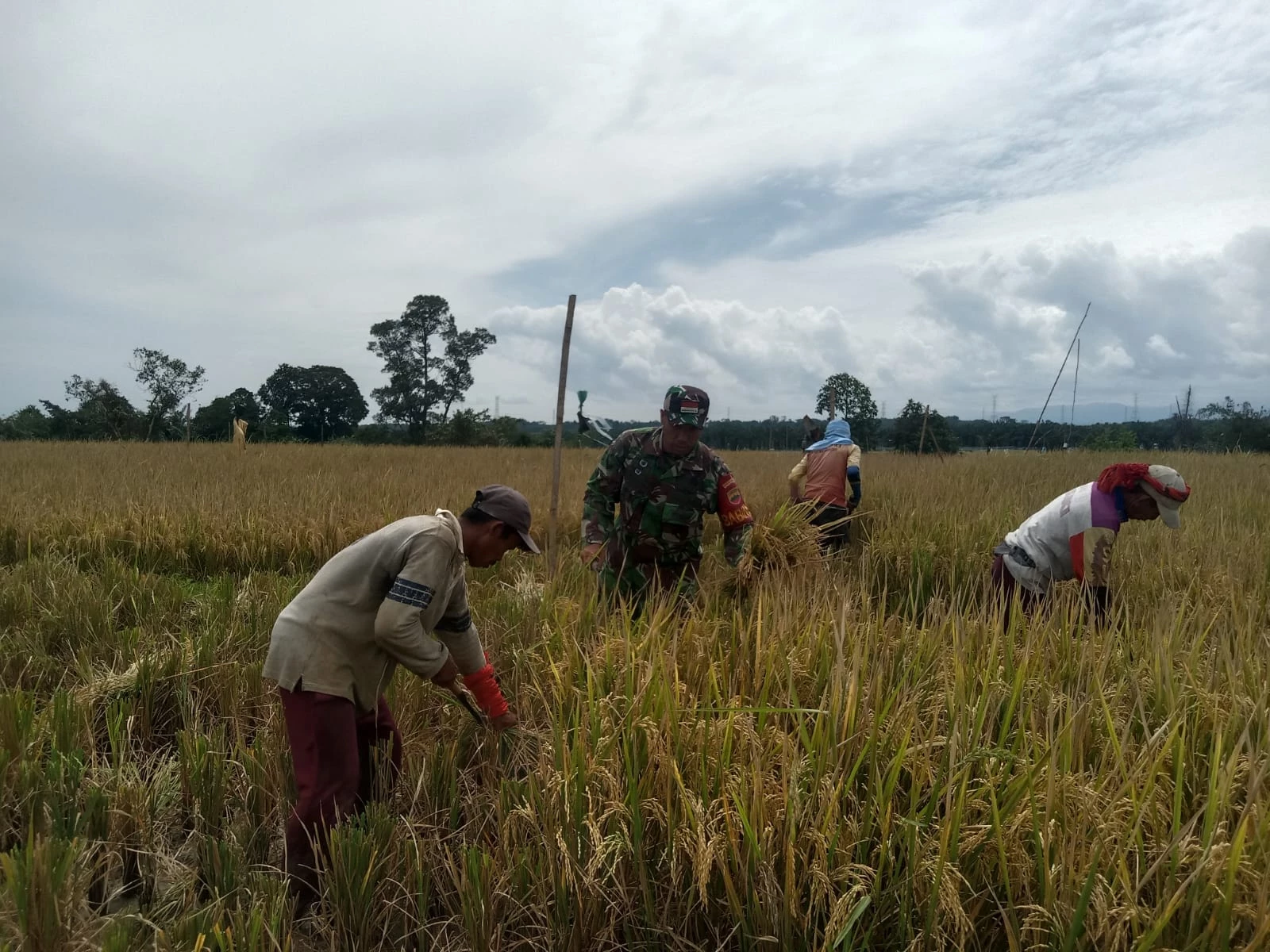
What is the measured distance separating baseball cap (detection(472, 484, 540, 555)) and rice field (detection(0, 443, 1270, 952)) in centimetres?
54

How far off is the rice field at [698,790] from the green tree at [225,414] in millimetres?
35966

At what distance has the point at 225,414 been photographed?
39.4 meters

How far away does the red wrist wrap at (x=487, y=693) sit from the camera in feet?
7.96

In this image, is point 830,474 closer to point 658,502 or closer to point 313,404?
point 658,502

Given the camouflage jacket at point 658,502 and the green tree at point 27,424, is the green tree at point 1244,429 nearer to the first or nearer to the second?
the camouflage jacket at point 658,502

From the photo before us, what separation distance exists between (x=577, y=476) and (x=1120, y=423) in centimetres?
4312

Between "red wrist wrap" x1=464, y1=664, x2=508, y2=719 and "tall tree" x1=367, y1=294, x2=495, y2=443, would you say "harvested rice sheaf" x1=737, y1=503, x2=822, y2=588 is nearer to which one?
"red wrist wrap" x1=464, y1=664, x2=508, y2=719

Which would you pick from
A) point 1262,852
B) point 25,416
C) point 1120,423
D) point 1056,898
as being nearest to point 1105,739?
point 1262,852

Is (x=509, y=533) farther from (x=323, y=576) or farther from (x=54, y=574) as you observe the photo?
(x=54, y=574)

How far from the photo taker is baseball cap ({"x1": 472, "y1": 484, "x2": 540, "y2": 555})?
2.28 m

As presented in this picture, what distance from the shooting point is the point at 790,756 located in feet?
5.64

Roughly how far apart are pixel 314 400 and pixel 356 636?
49.3 meters

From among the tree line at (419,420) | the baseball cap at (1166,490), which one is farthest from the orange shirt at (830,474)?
the tree line at (419,420)

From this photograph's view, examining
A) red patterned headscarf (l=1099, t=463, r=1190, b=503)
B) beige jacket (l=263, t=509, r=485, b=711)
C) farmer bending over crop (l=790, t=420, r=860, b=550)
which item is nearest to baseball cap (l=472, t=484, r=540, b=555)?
beige jacket (l=263, t=509, r=485, b=711)
